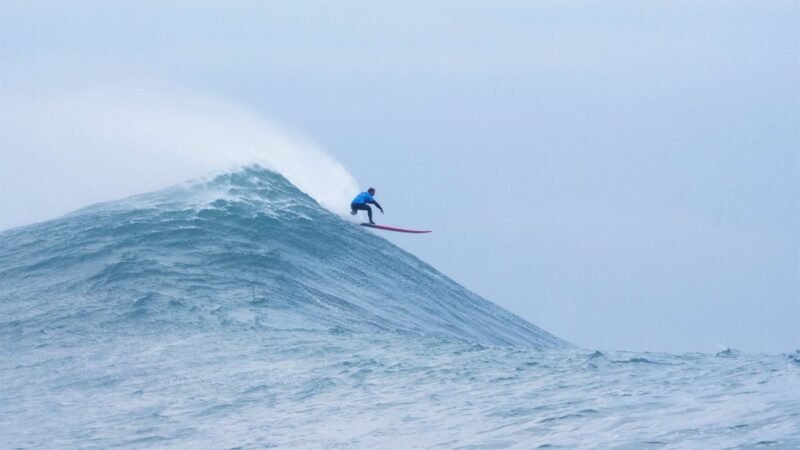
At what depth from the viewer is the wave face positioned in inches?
615

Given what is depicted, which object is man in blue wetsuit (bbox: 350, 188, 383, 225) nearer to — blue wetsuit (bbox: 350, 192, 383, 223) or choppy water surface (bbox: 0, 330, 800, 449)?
blue wetsuit (bbox: 350, 192, 383, 223)

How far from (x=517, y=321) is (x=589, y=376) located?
9609mm

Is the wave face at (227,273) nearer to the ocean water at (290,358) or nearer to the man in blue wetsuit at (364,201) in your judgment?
the ocean water at (290,358)

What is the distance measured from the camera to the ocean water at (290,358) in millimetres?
9898

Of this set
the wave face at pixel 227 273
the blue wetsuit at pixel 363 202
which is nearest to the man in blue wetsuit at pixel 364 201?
the blue wetsuit at pixel 363 202

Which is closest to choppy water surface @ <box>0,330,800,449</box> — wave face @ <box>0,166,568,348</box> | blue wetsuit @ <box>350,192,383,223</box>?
wave face @ <box>0,166,568,348</box>

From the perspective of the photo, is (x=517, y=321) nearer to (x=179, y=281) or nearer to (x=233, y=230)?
(x=233, y=230)

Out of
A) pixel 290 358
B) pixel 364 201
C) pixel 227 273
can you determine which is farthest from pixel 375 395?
pixel 364 201

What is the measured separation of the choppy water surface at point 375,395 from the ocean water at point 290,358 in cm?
3

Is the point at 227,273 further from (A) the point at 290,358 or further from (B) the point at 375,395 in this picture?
(B) the point at 375,395

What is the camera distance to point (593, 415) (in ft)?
32.1

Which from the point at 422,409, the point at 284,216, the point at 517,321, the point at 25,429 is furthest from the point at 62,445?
the point at 517,321

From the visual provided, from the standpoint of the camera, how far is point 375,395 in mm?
11445

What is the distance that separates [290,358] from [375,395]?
199 cm
